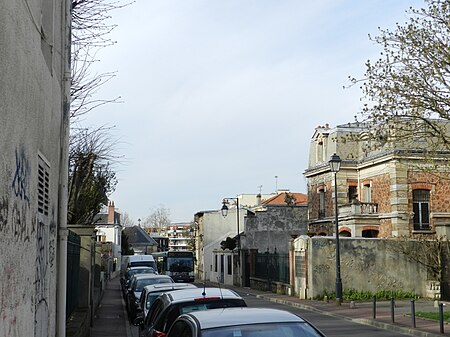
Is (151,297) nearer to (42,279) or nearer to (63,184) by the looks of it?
(63,184)

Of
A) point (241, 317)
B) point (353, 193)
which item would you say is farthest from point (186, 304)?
point (353, 193)

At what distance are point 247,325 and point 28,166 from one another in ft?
9.46

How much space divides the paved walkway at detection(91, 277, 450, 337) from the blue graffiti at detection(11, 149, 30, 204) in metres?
12.7

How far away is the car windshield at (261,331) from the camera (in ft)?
20.5

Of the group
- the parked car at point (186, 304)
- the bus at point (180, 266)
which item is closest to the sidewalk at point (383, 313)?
the parked car at point (186, 304)

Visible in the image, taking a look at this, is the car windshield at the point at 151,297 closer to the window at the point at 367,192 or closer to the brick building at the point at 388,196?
the brick building at the point at 388,196

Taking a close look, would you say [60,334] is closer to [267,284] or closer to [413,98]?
[413,98]

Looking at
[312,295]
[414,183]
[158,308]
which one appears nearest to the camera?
[158,308]

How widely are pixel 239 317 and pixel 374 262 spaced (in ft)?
85.9

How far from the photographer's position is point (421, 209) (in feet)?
129

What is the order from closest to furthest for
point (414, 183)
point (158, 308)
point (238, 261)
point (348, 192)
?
point (158, 308) → point (414, 183) → point (348, 192) → point (238, 261)

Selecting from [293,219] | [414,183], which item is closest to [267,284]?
[414,183]

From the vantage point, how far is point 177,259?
51.9 m

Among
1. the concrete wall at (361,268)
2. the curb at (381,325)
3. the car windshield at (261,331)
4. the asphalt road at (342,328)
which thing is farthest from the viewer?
the concrete wall at (361,268)
